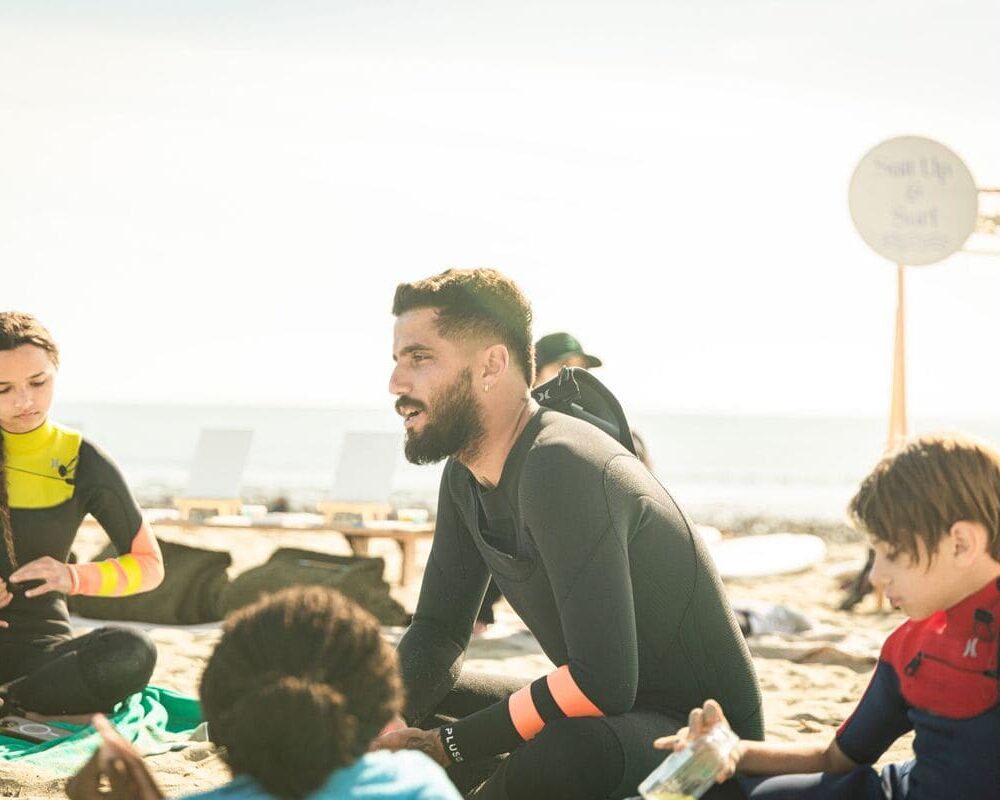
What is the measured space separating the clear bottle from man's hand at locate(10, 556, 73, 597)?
102 inches

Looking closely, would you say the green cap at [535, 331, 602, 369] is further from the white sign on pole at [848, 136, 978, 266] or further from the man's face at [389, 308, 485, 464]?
the man's face at [389, 308, 485, 464]

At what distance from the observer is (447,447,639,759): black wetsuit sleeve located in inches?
105

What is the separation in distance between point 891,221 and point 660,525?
5.66 meters

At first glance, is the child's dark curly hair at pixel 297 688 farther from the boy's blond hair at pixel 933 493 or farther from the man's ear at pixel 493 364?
the man's ear at pixel 493 364

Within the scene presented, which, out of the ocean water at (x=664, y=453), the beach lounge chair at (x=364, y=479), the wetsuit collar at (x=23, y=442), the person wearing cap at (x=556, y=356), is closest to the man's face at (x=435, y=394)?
the wetsuit collar at (x=23, y=442)

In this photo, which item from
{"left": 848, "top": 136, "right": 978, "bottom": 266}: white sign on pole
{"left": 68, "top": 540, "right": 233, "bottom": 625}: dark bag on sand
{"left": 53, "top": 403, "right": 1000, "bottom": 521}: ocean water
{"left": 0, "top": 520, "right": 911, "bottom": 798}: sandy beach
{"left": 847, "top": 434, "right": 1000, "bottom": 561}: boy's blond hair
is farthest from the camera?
{"left": 53, "top": 403, "right": 1000, "bottom": 521}: ocean water

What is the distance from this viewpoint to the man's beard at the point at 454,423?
3059mm

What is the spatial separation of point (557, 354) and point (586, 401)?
2526 millimetres

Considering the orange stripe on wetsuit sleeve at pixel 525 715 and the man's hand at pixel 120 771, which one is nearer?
the man's hand at pixel 120 771

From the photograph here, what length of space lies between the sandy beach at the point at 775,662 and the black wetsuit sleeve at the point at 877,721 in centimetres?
130

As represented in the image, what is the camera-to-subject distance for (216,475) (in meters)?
10.6

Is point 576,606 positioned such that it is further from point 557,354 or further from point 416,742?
point 557,354

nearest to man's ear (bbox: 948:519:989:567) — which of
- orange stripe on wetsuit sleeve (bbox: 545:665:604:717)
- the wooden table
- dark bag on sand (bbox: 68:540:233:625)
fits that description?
orange stripe on wetsuit sleeve (bbox: 545:665:604:717)

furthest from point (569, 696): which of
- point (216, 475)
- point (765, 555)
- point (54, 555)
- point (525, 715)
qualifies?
point (765, 555)
